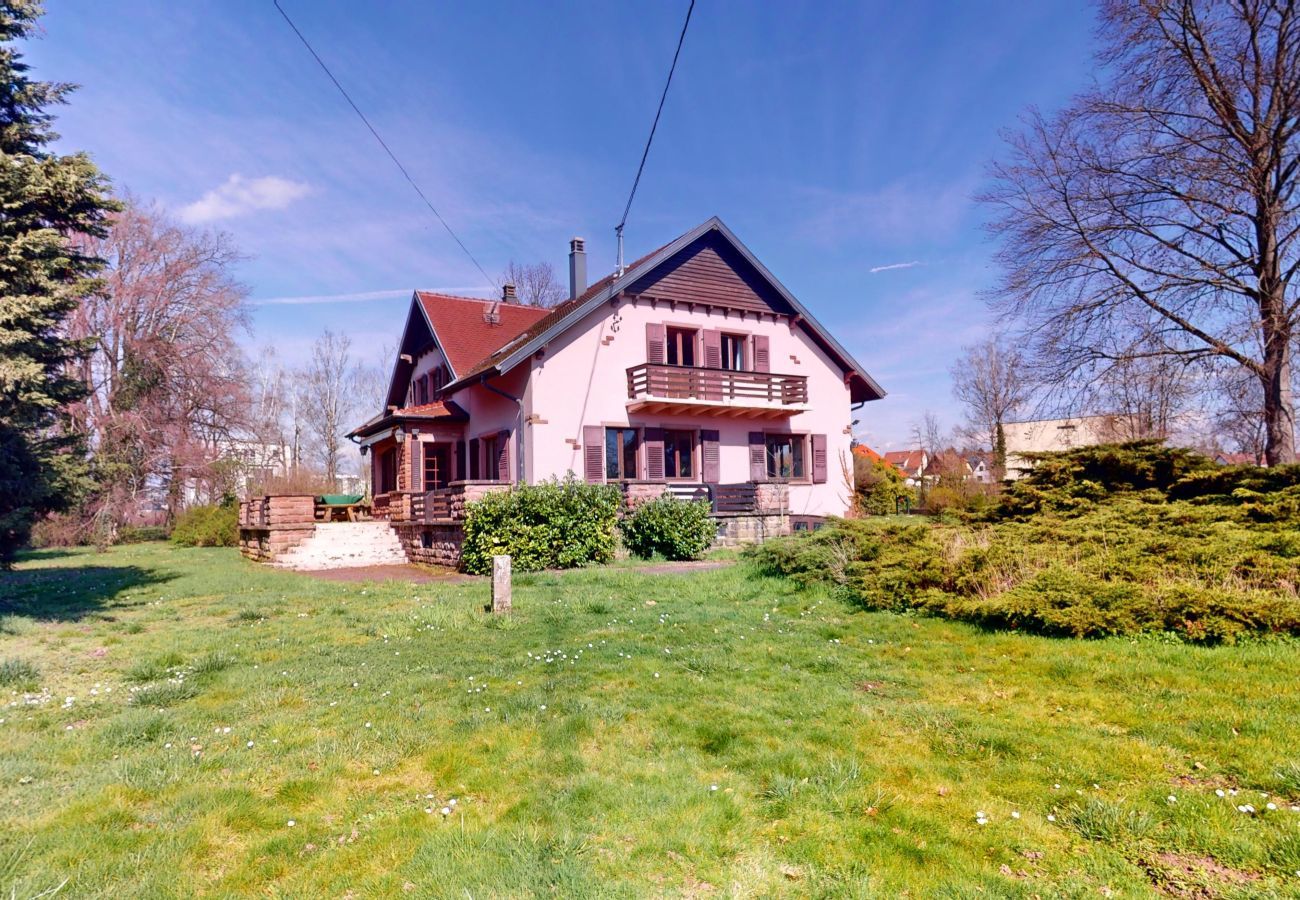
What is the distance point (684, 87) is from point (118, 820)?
30.4 ft

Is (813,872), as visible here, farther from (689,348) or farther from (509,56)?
(689,348)

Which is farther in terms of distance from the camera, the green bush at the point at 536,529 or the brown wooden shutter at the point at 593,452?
the brown wooden shutter at the point at 593,452

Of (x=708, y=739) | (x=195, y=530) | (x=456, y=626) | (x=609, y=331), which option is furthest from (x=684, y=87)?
(x=195, y=530)

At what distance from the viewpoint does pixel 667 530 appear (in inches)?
579

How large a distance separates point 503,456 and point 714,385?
21.2ft

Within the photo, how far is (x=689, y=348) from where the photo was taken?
20891 mm

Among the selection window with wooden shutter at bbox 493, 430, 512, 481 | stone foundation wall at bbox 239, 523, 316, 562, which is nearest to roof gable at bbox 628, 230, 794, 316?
window with wooden shutter at bbox 493, 430, 512, 481

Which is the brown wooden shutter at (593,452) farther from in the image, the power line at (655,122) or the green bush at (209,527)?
the green bush at (209,527)

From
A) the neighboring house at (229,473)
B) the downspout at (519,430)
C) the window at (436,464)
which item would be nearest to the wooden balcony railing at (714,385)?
the downspout at (519,430)

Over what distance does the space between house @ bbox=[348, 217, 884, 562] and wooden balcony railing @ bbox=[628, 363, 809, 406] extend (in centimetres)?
4

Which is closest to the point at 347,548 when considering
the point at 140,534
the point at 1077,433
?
the point at 140,534

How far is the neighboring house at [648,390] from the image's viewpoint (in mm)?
18359

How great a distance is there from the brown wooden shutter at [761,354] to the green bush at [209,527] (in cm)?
1889

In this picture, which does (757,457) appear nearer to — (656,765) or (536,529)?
(536,529)
